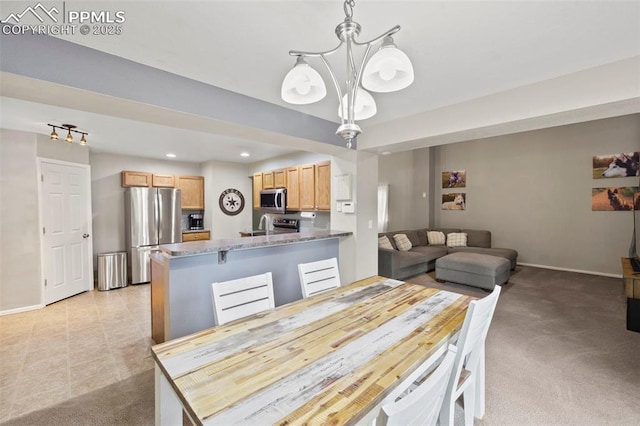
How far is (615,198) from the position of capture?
500 centimetres

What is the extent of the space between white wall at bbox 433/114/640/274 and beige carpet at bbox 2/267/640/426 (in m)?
2.21

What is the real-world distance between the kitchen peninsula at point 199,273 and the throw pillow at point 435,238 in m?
4.35

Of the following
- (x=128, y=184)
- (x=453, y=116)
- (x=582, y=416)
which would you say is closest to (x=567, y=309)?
(x=582, y=416)

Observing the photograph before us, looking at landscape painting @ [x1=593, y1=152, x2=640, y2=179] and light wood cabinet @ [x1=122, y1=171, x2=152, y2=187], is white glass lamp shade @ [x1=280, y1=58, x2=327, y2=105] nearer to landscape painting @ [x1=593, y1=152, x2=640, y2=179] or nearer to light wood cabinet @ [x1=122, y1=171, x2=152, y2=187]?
light wood cabinet @ [x1=122, y1=171, x2=152, y2=187]

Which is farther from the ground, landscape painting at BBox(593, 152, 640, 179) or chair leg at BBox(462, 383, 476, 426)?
landscape painting at BBox(593, 152, 640, 179)

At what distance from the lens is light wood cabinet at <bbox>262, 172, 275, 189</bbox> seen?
5457 mm

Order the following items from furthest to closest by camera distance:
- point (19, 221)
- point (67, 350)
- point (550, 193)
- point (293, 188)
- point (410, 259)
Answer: point (550, 193), point (410, 259), point (293, 188), point (19, 221), point (67, 350)

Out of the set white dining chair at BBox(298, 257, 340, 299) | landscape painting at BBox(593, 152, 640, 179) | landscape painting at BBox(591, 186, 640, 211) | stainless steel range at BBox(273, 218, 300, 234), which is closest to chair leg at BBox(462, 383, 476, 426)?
white dining chair at BBox(298, 257, 340, 299)

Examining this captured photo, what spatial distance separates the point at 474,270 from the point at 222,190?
5223 mm

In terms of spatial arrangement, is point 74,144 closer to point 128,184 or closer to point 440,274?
point 128,184

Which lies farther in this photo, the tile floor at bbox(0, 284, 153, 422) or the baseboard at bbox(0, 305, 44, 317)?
the baseboard at bbox(0, 305, 44, 317)

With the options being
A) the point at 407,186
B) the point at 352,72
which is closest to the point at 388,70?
the point at 352,72

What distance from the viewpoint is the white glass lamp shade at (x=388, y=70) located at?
1.20m

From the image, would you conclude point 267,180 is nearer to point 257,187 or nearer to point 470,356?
point 257,187
